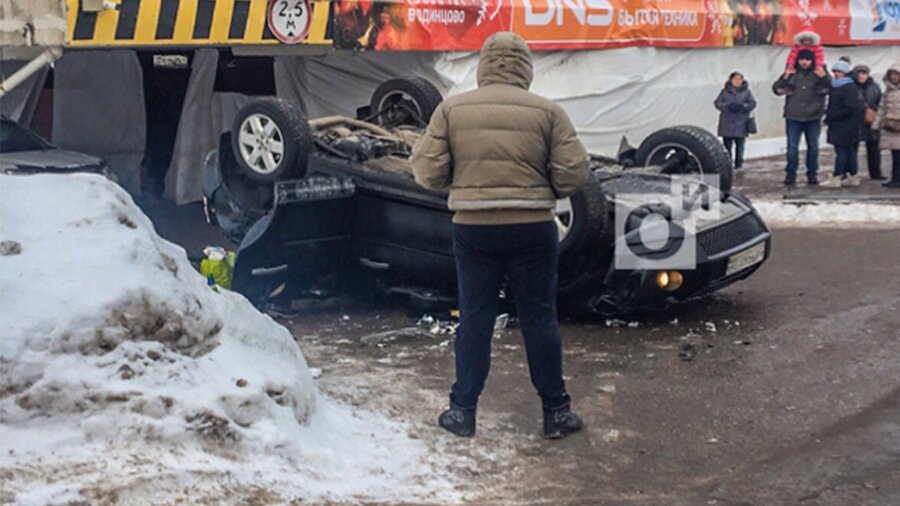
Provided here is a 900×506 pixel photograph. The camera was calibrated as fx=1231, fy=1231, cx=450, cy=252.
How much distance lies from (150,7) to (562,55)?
6492 millimetres

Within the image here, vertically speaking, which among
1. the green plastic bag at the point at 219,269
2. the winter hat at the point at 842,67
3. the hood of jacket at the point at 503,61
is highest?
the winter hat at the point at 842,67

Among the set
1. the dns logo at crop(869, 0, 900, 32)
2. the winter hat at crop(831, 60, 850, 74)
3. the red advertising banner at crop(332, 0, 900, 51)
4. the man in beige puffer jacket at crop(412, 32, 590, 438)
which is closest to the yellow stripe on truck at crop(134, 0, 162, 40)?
the red advertising banner at crop(332, 0, 900, 51)

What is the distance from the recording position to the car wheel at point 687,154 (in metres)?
8.63

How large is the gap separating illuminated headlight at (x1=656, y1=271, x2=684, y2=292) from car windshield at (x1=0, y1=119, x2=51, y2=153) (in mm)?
7225

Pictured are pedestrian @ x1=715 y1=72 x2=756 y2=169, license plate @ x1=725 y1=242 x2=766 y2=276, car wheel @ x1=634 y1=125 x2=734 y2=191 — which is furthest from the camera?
pedestrian @ x1=715 y1=72 x2=756 y2=169

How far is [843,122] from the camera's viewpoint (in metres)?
15.3

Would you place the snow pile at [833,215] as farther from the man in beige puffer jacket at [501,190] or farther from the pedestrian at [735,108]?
the man in beige puffer jacket at [501,190]

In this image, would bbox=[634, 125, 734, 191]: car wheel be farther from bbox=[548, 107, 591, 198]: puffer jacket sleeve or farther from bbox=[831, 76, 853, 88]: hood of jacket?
bbox=[831, 76, 853, 88]: hood of jacket

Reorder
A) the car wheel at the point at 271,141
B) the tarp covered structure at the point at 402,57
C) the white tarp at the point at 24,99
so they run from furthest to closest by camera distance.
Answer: the white tarp at the point at 24,99 → the tarp covered structure at the point at 402,57 → the car wheel at the point at 271,141

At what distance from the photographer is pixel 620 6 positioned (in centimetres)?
1720

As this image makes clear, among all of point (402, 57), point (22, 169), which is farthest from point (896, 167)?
point (22, 169)

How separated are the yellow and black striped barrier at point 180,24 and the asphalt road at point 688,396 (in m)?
4.10

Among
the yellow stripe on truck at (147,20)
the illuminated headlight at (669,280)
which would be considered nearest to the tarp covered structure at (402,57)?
the yellow stripe on truck at (147,20)

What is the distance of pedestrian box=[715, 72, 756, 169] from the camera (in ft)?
55.8
